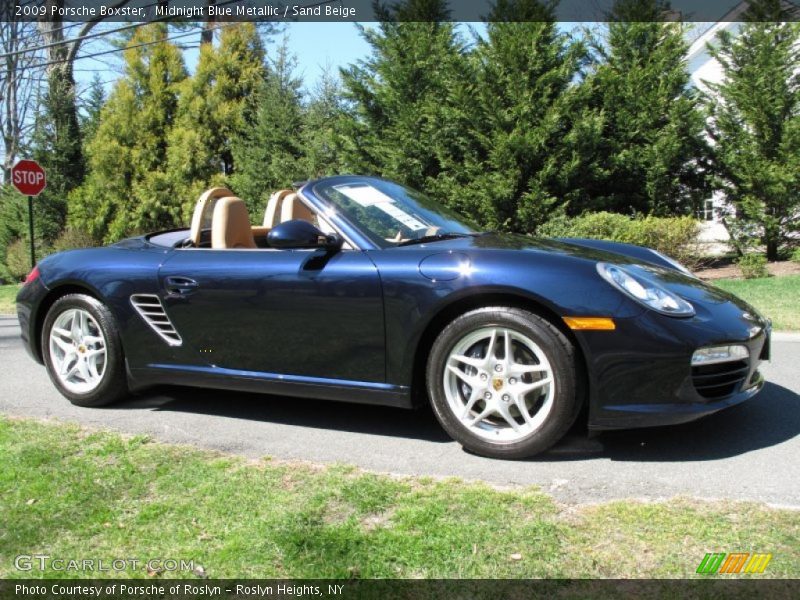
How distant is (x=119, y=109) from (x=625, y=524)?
21187mm

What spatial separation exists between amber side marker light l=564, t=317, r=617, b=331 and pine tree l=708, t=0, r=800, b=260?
1130cm

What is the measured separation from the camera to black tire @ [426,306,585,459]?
319cm

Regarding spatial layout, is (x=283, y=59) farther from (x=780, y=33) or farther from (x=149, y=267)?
(x=149, y=267)

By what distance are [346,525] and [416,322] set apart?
1.13m

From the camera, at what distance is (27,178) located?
53.2ft

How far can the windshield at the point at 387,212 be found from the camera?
386cm

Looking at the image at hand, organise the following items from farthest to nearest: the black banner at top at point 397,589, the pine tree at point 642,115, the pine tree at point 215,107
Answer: the pine tree at point 215,107 → the pine tree at point 642,115 → the black banner at top at point 397,589

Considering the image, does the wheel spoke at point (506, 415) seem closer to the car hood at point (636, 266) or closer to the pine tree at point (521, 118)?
the car hood at point (636, 266)

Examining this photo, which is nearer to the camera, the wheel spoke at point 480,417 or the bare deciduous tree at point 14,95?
the wheel spoke at point 480,417

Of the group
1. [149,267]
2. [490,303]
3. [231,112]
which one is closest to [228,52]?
[231,112]

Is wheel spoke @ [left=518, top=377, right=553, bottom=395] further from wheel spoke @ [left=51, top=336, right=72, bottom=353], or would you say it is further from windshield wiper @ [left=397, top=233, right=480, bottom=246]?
wheel spoke @ [left=51, top=336, right=72, bottom=353]

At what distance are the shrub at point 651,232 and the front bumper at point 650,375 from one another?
821 centimetres

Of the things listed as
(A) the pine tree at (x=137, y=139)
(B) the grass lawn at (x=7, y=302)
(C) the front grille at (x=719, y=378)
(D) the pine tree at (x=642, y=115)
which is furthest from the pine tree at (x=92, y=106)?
(C) the front grille at (x=719, y=378)

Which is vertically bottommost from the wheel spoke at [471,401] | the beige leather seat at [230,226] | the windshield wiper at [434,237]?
the wheel spoke at [471,401]
